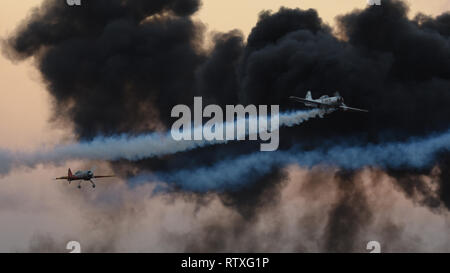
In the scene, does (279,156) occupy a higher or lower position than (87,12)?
lower

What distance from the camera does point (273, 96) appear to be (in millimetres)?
151750

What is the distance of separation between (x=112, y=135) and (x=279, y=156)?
20954 mm

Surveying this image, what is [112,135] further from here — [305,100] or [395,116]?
[395,116]

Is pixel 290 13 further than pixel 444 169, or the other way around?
pixel 290 13

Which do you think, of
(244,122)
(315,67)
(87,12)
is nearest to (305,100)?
(244,122)

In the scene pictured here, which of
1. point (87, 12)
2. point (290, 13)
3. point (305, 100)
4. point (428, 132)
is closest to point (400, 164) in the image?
point (428, 132)

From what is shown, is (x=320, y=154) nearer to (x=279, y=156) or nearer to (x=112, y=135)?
A: (x=279, y=156)

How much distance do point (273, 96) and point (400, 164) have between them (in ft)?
68.8

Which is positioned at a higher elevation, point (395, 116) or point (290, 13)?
point (290, 13)

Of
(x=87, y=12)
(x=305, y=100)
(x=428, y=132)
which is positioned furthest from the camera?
(x=87, y=12)

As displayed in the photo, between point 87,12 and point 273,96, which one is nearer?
point 273,96

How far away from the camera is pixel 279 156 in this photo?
145500mm

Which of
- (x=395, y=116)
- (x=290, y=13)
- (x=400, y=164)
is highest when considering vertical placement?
(x=290, y=13)

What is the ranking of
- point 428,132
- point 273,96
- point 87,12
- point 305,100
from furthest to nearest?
1. point 87,12
2. point 273,96
3. point 428,132
4. point 305,100
